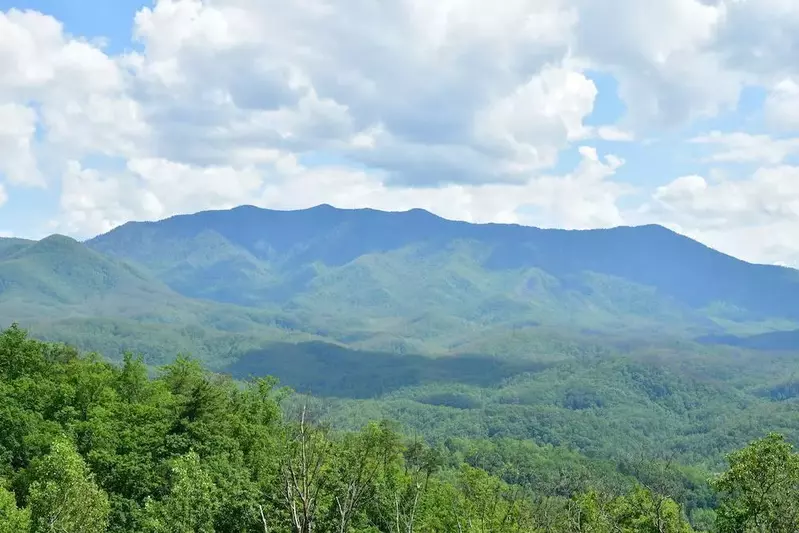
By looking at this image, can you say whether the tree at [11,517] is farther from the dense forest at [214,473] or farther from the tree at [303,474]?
the tree at [303,474]

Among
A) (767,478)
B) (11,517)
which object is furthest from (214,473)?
(767,478)

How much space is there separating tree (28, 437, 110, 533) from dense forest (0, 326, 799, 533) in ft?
0.37

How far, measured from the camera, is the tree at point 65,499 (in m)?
42.8

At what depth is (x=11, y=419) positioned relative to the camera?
62469mm

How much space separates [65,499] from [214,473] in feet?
38.3

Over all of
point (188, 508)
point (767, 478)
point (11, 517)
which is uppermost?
point (767, 478)

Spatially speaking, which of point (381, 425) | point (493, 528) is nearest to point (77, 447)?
point (381, 425)

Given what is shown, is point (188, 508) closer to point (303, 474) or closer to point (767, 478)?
point (303, 474)

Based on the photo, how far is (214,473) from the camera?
53406 millimetres

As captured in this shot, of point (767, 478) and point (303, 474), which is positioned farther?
point (767, 478)

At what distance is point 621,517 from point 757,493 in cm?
2427

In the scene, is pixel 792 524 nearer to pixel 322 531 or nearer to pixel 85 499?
pixel 322 531

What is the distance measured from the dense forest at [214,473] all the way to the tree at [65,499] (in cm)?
11

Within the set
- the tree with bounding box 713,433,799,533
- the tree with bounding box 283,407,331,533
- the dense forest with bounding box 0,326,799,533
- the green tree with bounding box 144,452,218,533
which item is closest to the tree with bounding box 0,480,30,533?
the dense forest with bounding box 0,326,799,533
